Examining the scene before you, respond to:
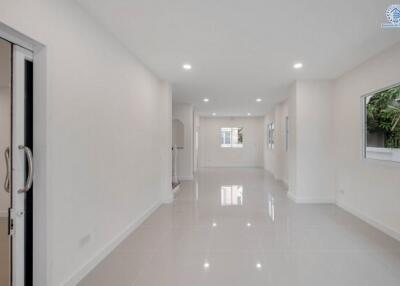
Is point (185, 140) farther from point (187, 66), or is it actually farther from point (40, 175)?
point (40, 175)

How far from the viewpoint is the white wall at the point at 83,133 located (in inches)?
83.3

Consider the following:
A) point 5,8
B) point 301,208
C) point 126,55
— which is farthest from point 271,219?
point 5,8

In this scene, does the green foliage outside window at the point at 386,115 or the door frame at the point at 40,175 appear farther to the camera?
the green foliage outside window at the point at 386,115

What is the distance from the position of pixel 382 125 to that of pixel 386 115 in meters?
0.17

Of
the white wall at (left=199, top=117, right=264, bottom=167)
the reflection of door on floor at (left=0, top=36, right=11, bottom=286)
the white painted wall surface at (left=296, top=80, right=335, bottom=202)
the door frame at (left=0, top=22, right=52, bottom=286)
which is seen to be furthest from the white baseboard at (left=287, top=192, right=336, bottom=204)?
the white wall at (left=199, top=117, right=264, bottom=167)

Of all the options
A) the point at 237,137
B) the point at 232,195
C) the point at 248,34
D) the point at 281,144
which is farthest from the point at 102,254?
the point at 237,137

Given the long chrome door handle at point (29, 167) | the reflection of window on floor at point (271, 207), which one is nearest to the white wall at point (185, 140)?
the reflection of window on floor at point (271, 207)

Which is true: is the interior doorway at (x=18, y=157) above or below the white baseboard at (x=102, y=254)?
above

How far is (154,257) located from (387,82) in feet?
13.6

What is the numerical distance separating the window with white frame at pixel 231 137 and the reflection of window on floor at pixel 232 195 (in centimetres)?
657

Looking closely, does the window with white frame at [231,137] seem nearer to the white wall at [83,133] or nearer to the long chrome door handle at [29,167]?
the white wall at [83,133]

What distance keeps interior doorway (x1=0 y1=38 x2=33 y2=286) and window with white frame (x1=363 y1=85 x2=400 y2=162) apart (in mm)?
4596

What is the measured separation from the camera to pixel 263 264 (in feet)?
9.27

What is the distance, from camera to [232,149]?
1420 cm
